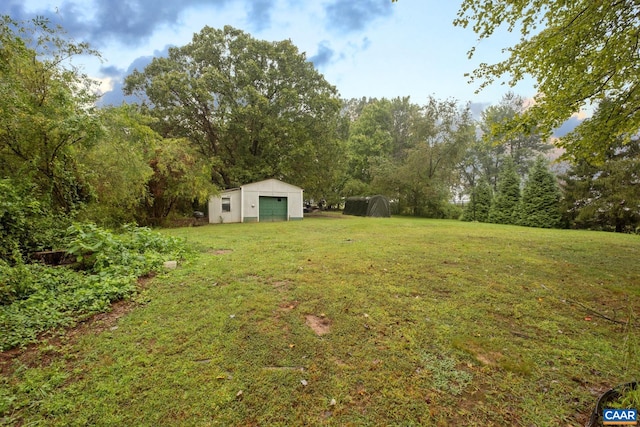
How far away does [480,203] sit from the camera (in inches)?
798

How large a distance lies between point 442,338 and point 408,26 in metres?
9.42

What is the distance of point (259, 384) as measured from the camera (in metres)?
1.92

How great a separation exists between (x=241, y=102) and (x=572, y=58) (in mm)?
16439

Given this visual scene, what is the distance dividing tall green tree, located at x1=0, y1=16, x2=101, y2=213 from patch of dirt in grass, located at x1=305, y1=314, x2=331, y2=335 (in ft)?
18.2

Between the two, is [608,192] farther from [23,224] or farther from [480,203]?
[23,224]

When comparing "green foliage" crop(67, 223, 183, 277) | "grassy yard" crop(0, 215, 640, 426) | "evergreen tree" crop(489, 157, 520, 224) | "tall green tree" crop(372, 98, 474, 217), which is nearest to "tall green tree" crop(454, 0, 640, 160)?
"grassy yard" crop(0, 215, 640, 426)

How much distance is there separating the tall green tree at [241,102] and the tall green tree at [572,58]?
535 inches

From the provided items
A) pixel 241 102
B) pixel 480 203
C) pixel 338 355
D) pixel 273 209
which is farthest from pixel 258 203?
pixel 480 203

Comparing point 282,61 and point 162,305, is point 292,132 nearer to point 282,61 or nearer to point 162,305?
point 282,61

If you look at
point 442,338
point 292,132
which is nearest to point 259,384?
point 442,338

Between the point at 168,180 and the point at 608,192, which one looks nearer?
the point at 168,180

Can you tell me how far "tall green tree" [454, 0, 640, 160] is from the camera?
4535 millimetres

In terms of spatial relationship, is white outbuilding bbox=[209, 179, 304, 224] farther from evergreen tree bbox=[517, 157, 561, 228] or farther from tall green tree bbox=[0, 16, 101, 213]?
evergreen tree bbox=[517, 157, 561, 228]

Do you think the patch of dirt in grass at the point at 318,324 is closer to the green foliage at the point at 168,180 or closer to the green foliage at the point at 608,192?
the green foliage at the point at 168,180
